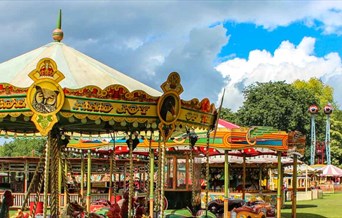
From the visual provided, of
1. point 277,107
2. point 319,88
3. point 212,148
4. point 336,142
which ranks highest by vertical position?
point 319,88

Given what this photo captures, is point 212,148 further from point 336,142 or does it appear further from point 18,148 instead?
point 18,148

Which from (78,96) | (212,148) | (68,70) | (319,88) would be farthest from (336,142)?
(78,96)

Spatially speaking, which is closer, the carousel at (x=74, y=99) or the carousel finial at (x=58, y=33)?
the carousel at (x=74, y=99)

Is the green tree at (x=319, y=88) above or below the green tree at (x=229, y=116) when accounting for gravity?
above

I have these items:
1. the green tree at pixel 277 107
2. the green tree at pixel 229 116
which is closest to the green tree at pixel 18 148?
the green tree at pixel 229 116

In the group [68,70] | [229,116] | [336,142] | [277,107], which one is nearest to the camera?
[68,70]

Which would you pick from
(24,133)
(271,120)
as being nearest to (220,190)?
(24,133)

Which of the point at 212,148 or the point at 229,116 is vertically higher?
the point at 229,116

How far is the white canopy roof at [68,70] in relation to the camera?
10195 millimetres

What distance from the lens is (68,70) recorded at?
34.9 feet

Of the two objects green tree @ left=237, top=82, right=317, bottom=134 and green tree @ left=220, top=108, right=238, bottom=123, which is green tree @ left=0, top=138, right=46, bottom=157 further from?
green tree @ left=237, top=82, right=317, bottom=134

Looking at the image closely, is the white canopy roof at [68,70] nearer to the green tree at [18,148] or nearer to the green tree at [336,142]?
the green tree at [336,142]

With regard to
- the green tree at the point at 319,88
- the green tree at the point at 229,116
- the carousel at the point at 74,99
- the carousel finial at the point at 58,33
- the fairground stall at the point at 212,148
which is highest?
the green tree at the point at 319,88

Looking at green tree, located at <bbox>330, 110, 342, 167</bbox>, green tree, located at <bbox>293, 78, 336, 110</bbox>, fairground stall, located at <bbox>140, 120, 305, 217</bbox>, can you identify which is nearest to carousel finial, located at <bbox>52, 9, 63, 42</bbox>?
fairground stall, located at <bbox>140, 120, 305, 217</bbox>
